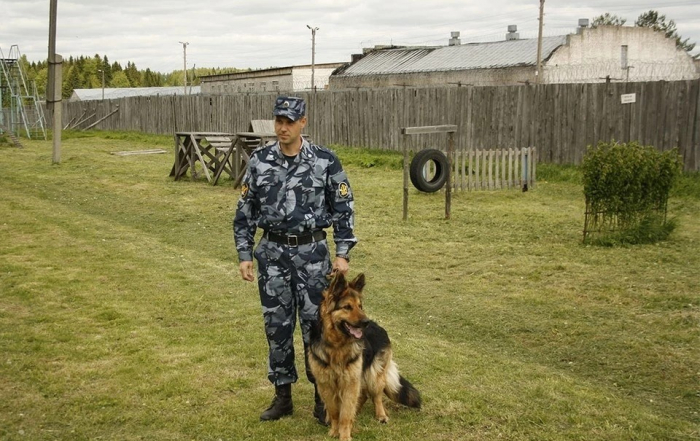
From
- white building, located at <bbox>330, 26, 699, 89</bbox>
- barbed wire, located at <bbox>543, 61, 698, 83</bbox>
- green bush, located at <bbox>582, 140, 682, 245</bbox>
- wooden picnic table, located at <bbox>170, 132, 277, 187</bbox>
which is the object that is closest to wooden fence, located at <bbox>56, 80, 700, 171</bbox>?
wooden picnic table, located at <bbox>170, 132, 277, 187</bbox>

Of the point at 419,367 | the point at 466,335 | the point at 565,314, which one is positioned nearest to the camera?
the point at 419,367

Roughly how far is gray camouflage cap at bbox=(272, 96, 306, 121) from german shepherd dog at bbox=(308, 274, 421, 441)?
1.03 meters

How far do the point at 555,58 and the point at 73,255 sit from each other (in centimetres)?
2774

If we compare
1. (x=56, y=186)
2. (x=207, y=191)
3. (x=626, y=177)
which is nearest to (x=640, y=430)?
(x=626, y=177)

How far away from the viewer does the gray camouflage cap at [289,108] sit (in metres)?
4.96

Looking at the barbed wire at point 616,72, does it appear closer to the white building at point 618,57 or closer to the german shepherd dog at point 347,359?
the white building at point 618,57

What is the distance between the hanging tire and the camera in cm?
1662

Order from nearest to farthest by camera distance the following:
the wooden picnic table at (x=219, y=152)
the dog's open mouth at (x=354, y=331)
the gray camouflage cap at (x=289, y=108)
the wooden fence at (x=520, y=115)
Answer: the dog's open mouth at (x=354, y=331), the gray camouflage cap at (x=289, y=108), the wooden picnic table at (x=219, y=152), the wooden fence at (x=520, y=115)

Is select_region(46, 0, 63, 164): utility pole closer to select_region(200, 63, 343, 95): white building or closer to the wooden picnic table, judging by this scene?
the wooden picnic table

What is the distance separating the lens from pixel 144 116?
4372cm

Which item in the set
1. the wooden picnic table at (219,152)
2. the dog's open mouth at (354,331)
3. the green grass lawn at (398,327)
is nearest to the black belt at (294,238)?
the dog's open mouth at (354,331)

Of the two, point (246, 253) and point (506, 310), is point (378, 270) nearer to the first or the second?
point (506, 310)

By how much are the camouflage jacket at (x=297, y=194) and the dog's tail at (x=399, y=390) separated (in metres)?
0.88

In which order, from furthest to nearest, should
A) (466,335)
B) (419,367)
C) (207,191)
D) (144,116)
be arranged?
(144,116)
(207,191)
(466,335)
(419,367)
